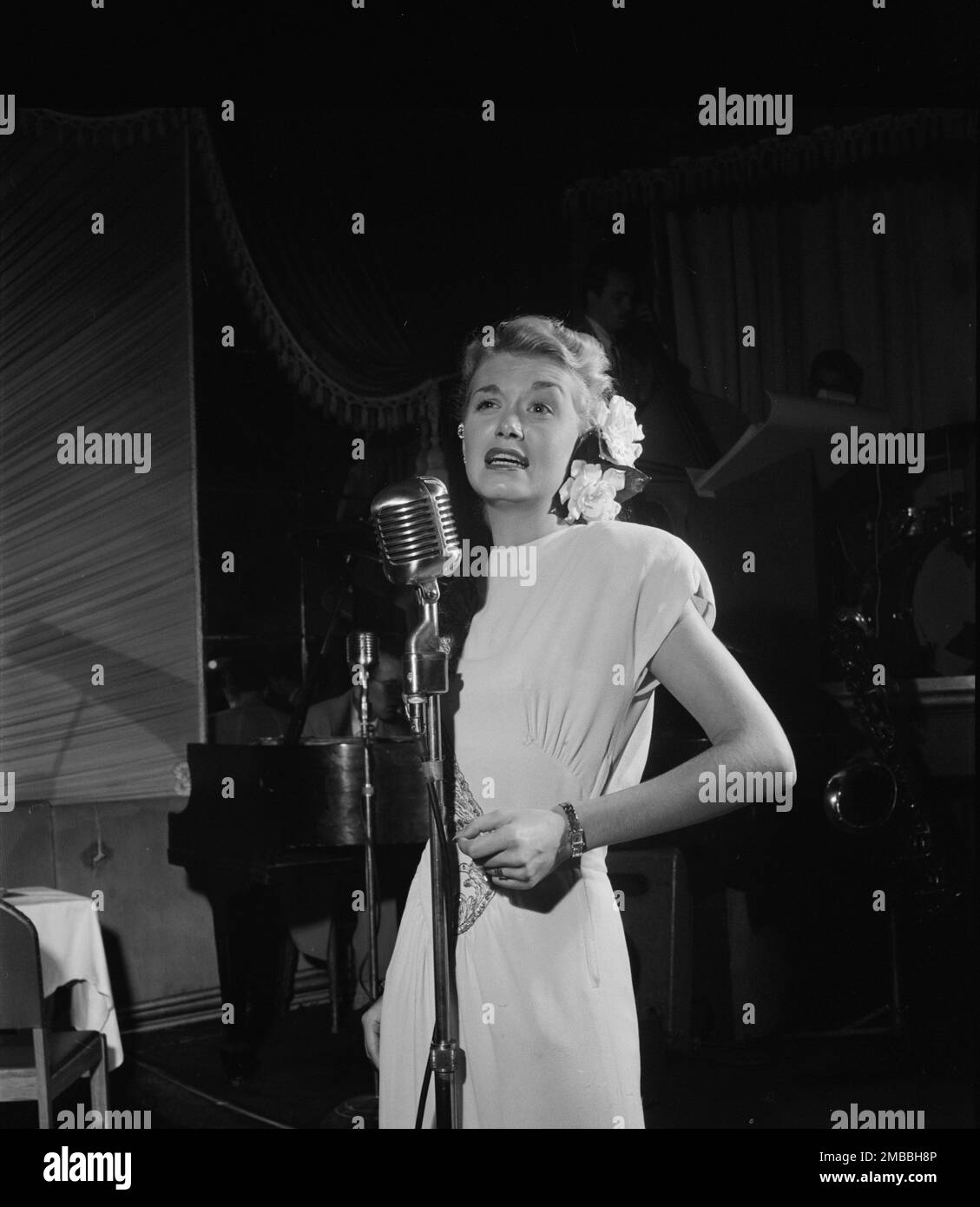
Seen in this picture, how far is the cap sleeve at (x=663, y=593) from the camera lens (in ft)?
4.96

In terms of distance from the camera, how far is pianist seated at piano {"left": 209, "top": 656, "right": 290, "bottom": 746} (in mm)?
4707

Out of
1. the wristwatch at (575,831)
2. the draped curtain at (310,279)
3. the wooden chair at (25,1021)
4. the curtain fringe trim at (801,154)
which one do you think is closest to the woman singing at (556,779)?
the wristwatch at (575,831)

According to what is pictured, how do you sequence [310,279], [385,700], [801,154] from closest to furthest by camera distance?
[801,154]
[385,700]
[310,279]

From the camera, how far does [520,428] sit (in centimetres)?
163

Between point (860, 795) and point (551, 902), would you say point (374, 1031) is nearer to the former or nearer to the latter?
point (551, 902)

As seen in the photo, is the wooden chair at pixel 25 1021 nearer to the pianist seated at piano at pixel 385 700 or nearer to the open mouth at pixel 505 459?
the pianist seated at piano at pixel 385 700

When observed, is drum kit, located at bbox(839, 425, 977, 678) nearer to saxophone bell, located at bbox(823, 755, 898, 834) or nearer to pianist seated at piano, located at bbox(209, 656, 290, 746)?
saxophone bell, located at bbox(823, 755, 898, 834)

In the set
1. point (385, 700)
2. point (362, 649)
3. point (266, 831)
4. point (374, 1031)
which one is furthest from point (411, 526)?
point (385, 700)

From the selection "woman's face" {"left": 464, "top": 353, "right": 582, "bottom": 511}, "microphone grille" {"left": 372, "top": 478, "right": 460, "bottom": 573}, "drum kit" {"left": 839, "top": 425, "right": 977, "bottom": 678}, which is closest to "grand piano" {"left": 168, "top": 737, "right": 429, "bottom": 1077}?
"woman's face" {"left": 464, "top": 353, "right": 582, "bottom": 511}

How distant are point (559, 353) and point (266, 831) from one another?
2.12m
